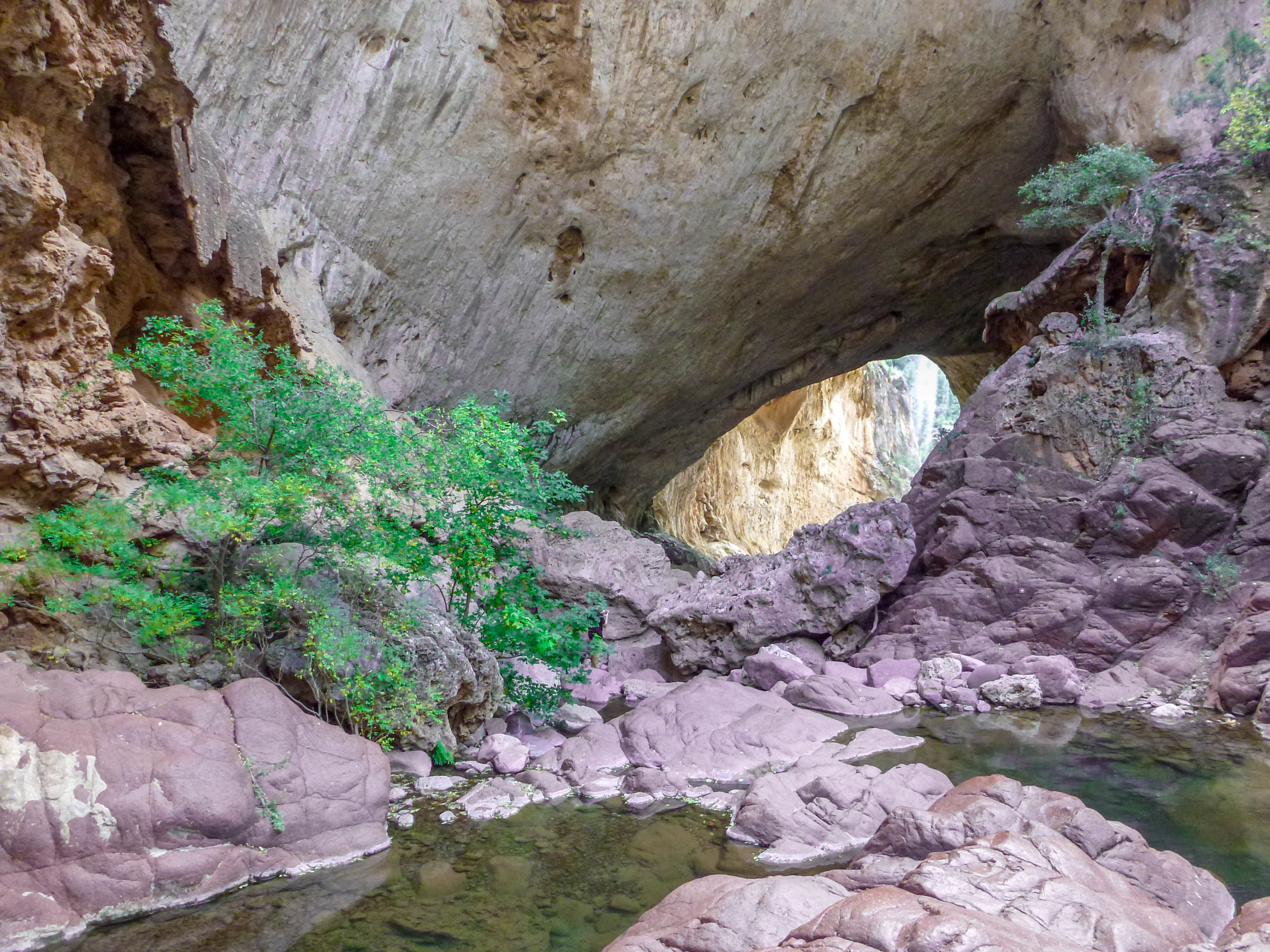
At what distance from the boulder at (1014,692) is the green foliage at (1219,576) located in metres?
3.12

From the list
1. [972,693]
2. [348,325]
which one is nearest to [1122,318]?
[972,693]

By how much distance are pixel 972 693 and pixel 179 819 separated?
8.60m

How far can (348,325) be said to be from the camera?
13344mm

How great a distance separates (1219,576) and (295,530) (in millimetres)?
11519

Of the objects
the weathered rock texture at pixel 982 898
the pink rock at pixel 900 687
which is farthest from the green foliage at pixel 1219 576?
the weathered rock texture at pixel 982 898

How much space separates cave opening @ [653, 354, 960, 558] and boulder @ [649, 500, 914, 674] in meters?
14.2

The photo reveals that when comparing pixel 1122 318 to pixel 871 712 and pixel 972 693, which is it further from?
pixel 871 712

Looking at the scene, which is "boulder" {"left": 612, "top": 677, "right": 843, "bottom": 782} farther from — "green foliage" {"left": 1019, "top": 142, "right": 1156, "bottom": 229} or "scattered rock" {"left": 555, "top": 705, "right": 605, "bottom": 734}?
"green foliage" {"left": 1019, "top": 142, "right": 1156, "bottom": 229}

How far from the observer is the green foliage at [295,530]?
6059 mm

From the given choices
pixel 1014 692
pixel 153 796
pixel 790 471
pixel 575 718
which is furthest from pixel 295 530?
pixel 790 471

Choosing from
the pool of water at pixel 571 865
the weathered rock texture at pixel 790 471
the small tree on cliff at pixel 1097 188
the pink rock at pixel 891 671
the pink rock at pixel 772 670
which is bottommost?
the pool of water at pixel 571 865

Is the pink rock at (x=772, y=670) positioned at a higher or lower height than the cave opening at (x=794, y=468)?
lower

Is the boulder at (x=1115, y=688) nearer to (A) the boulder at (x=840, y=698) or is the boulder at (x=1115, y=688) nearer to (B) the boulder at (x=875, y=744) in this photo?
(A) the boulder at (x=840, y=698)

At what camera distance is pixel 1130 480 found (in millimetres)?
12039
